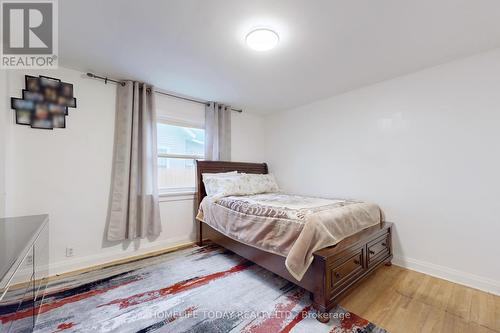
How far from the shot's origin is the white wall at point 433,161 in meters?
1.95

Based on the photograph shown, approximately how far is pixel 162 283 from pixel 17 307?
1.12 m

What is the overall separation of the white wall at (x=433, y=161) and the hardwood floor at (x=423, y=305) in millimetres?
278

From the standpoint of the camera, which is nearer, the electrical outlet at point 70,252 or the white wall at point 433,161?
the white wall at point 433,161

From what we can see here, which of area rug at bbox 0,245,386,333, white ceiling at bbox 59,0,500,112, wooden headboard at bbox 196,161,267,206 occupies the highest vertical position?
white ceiling at bbox 59,0,500,112

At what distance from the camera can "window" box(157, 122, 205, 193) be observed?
3119 millimetres

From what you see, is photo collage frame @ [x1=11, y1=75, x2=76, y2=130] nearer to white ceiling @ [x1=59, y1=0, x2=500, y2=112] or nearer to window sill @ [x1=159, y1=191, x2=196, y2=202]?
white ceiling @ [x1=59, y1=0, x2=500, y2=112]

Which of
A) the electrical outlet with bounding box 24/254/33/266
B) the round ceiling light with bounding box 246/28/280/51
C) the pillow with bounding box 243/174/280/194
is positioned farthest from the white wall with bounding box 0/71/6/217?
the pillow with bounding box 243/174/280/194

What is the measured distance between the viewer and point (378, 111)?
8.75 feet

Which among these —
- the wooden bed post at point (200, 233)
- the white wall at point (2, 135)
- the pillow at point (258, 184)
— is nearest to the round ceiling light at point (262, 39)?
the pillow at point (258, 184)

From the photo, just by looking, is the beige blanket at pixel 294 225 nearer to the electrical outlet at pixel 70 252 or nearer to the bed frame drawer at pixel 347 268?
the bed frame drawer at pixel 347 268

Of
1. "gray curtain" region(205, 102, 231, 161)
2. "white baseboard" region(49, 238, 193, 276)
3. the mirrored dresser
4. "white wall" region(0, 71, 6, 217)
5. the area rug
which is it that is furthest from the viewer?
"gray curtain" region(205, 102, 231, 161)

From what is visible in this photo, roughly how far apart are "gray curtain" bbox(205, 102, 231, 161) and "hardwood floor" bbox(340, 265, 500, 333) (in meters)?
2.58

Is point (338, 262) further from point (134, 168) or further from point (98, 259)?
point (98, 259)

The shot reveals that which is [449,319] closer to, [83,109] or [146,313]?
[146,313]
